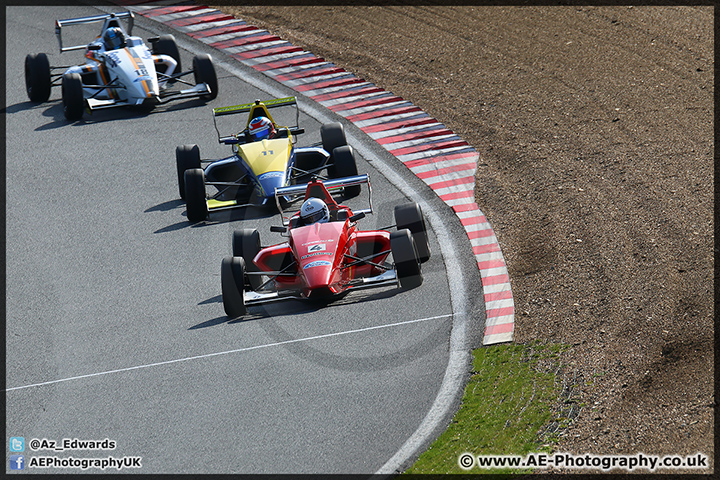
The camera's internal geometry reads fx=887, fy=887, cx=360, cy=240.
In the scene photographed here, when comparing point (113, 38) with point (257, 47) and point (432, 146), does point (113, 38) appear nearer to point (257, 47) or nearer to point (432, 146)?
point (257, 47)

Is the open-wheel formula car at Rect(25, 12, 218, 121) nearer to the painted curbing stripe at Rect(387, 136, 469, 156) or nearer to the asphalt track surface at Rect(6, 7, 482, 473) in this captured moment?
the asphalt track surface at Rect(6, 7, 482, 473)

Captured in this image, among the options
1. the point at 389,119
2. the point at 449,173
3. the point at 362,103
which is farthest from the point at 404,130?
the point at 449,173

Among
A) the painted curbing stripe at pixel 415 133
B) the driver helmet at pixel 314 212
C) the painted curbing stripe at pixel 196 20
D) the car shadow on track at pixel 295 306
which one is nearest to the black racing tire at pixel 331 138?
the painted curbing stripe at pixel 415 133

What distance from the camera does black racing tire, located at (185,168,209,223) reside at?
14.0m

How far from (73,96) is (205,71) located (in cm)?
274

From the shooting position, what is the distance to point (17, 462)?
924cm

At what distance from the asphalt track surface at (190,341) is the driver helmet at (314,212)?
1.18m

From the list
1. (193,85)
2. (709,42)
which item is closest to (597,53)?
(709,42)

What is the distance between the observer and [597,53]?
1956cm

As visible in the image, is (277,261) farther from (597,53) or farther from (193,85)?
(597,53)

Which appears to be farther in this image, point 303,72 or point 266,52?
point 266,52

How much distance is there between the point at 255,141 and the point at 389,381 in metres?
6.61

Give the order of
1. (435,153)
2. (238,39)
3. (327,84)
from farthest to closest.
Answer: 1. (238,39)
2. (327,84)
3. (435,153)

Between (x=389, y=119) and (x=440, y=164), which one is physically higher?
(x=389, y=119)
